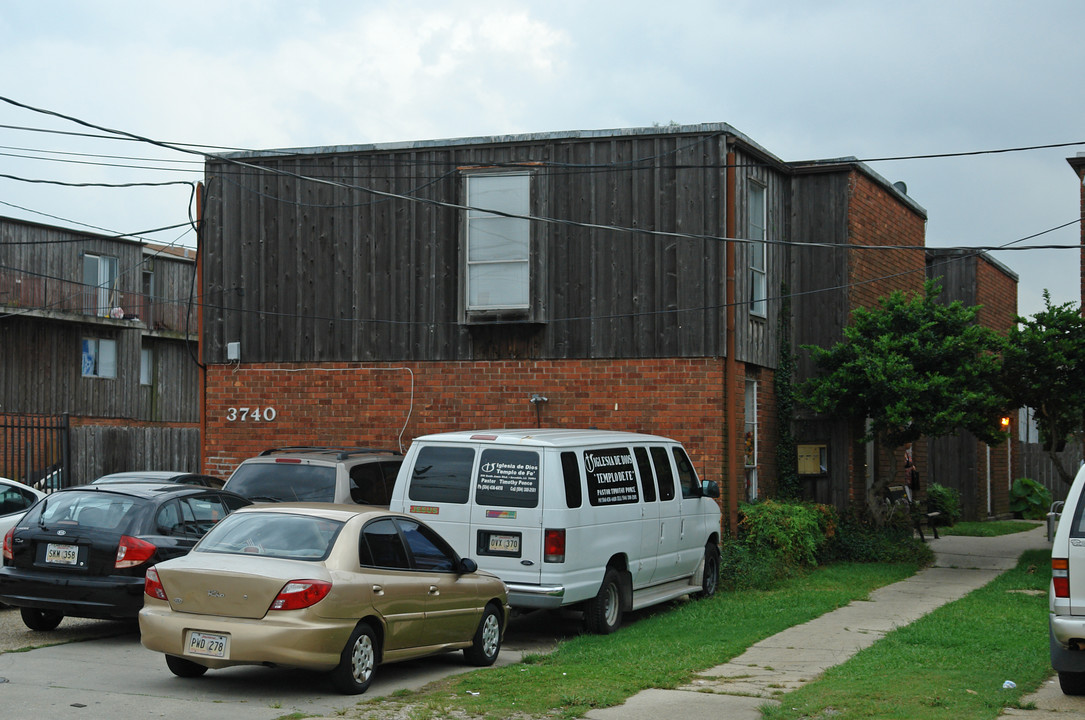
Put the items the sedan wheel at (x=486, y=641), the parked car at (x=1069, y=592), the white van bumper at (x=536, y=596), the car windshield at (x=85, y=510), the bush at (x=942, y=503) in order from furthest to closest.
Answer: the bush at (x=942, y=503) < the white van bumper at (x=536, y=596) < the car windshield at (x=85, y=510) < the sedan wheel at (x=486, y=641) < the parked car at (x=1069, y=592)

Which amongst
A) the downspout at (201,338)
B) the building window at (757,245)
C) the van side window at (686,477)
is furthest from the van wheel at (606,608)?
the downspout at (201,338)

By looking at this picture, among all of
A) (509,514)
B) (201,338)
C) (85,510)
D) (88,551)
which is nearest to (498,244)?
(201,338)

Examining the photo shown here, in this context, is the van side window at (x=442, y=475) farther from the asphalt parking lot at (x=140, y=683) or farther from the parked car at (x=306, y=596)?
the parked car at (x=306, y=596)

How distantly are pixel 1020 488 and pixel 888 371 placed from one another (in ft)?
48.1

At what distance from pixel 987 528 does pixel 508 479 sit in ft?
54.0

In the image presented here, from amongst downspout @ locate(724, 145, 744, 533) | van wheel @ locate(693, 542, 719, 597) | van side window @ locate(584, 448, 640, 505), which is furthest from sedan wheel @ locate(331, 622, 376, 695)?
downspout @ locate(724, 145, 744, 533)

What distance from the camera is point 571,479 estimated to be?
12.0 metres

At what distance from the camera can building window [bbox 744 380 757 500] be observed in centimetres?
1805

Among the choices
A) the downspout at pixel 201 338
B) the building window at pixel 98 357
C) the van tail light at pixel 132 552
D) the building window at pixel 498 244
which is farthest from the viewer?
the building window at pixel 98 357

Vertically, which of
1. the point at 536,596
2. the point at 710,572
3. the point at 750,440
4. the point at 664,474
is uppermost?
the point at 750,440

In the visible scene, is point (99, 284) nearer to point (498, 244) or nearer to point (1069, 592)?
point (498, 244)

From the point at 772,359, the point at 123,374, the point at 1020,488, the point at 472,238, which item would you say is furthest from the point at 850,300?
the point at 123,374

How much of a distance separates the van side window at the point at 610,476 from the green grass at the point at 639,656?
139cm

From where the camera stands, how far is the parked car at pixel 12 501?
13.7 meters
